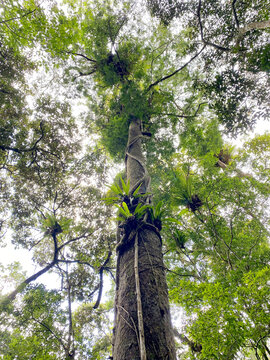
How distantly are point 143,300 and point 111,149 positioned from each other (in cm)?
477

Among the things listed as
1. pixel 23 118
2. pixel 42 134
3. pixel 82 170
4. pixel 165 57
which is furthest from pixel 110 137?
pixel 165 57

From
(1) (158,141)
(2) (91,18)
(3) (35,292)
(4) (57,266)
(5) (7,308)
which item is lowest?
(5) (7,308)

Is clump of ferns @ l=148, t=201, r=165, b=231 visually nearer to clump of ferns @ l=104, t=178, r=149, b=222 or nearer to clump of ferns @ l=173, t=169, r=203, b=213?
clump of ferns @ l=104, t=178, r=149, b=222

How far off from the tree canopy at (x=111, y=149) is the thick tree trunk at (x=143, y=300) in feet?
4.42

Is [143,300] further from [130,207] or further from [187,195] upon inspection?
[187,195]

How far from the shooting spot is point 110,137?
5.45 m

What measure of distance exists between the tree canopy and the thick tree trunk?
4.42 feet

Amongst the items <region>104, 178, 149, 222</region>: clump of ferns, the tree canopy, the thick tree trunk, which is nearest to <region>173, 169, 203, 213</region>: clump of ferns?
the tree canopy

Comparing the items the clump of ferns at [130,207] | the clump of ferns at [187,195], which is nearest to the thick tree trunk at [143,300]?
the clump of ferns at [130,207]

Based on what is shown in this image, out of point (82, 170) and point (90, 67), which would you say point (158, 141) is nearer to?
point (82, 170)

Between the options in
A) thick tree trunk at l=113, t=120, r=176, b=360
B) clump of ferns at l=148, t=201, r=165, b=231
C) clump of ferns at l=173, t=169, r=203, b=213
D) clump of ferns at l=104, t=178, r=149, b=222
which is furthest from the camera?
clump of ferns at l=173, t=169, r=203, b=213

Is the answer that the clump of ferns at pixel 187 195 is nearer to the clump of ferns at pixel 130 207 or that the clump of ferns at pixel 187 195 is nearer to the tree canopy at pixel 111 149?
the tree canopy at pixel 111 149

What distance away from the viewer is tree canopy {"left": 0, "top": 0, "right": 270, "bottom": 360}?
3430mm

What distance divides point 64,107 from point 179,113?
3735 millimetres
